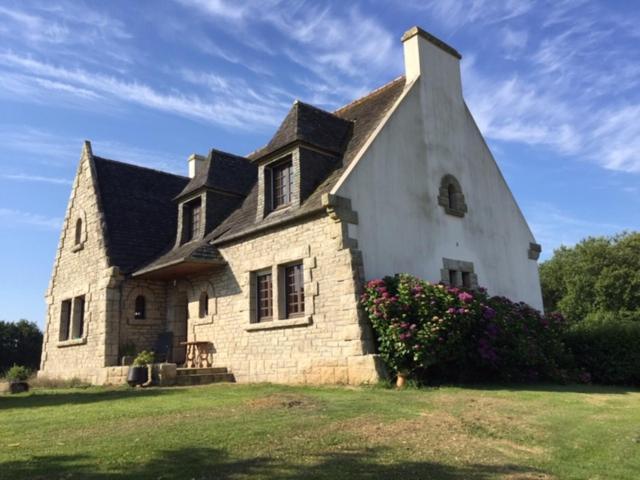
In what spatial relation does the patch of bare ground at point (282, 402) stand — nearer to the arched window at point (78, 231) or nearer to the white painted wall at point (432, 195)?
the white painted wall at point (432, 195)

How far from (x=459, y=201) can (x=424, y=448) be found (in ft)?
32.7

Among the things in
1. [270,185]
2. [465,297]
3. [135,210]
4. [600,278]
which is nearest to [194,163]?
[135,210]

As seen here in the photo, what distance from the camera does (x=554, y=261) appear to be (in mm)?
40844

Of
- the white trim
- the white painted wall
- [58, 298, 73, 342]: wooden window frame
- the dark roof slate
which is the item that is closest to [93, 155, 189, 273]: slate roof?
the dark roof slate

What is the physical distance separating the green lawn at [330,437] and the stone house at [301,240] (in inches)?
114

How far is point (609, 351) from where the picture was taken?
13.4 metres

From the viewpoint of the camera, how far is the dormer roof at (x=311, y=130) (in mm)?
13273

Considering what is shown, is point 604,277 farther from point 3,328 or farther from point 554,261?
point 3,328

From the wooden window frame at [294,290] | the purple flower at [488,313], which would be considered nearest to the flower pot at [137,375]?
the wooden window frame at [294,290]

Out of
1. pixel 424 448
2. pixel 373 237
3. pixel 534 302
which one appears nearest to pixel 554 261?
pixel 534 302

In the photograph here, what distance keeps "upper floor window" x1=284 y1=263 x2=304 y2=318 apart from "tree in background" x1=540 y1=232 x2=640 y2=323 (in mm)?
25116

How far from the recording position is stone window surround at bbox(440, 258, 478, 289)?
45.1ft

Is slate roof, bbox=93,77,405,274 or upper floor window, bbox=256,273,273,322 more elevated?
slate roof, bbox=93,77,405,274

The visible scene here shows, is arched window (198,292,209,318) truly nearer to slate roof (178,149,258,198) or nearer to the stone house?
the stone house
